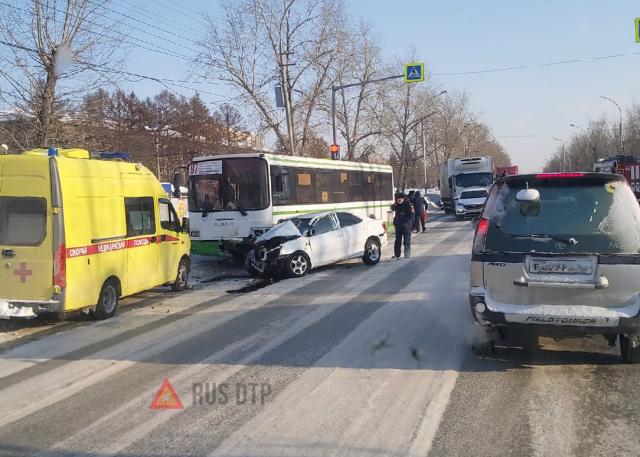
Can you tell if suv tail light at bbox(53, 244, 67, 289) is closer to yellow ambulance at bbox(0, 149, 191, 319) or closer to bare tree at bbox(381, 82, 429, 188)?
yellow ambulance at bbox(0, 149, 191, 319)

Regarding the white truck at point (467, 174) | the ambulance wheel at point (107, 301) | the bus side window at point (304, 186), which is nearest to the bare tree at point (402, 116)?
the white truck at point (467, 174)

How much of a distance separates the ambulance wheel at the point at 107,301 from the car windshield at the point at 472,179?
2769cm

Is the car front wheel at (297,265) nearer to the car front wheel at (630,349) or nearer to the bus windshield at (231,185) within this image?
the bus windshield at (231,185)

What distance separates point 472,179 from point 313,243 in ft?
75.9

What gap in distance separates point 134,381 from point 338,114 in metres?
39.4

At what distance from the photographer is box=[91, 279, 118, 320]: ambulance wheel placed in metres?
8.94

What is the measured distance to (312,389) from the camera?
524 centimetres

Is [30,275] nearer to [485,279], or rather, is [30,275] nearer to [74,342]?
[74,342]

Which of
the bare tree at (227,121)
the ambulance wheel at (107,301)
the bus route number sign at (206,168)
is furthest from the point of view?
the bare tree at (227,121)

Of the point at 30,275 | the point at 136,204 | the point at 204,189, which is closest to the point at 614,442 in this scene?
the point at 30,275

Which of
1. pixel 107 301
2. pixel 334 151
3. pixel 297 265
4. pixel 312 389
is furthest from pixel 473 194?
pixel 312 389

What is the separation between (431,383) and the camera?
530 cm

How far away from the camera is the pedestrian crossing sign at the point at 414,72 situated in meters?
24.0

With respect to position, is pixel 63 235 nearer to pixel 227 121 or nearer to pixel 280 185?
pixel 280 185
